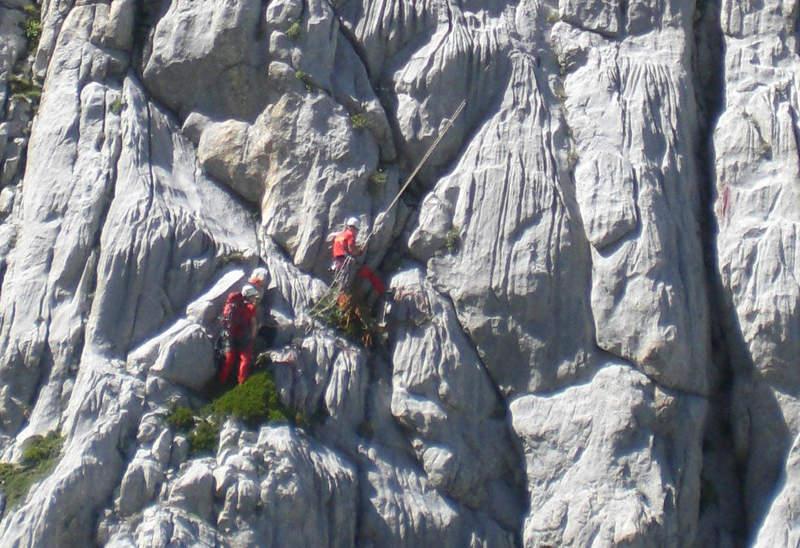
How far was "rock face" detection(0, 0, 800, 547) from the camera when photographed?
76.6 feet

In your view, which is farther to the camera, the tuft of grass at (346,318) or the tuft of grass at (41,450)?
the tuft of grass at (346,318)

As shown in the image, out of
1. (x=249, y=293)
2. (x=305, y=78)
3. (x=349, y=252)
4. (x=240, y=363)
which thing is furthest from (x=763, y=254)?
(x=240, y=363)

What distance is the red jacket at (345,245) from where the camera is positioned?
24.5 metres

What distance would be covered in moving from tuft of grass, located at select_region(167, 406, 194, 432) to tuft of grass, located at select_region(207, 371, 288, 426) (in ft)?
1.10

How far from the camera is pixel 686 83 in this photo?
26578 millimetres

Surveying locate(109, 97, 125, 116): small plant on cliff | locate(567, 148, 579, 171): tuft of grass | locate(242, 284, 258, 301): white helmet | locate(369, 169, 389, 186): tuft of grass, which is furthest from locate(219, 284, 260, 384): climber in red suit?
locate(567, 148, 579, 171): tuft of grass

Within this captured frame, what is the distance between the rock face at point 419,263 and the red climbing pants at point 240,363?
28 cm

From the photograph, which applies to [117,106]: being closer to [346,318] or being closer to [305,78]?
[305,78]

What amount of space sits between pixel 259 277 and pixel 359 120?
3.17m

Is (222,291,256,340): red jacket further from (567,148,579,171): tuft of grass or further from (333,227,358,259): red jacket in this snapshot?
(567,148,579,171): tuft of grass

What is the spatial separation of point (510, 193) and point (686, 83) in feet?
11.6

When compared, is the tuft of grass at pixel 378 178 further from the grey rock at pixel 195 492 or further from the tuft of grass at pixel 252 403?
the grey rock at pixel 195 492

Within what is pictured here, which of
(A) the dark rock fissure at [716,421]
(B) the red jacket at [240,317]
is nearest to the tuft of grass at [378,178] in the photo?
(B) the red jacket at [240,317]

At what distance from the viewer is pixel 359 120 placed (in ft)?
84.3
